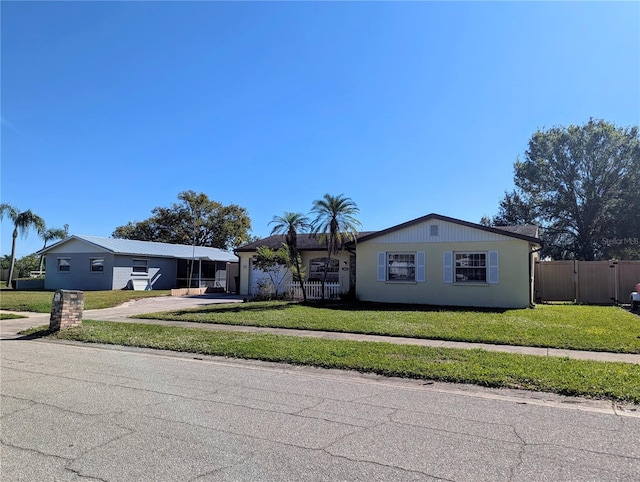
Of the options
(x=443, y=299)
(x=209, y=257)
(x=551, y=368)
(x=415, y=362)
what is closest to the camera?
(x=551, y=368)

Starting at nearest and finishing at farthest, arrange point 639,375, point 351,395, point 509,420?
point 509,420, point 351,395, point 639,375

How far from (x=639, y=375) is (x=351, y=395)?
4.44 meters

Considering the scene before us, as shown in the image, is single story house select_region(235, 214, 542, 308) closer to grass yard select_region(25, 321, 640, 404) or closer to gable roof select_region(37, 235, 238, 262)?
grass yard select_region(25, 321, 640, 404)

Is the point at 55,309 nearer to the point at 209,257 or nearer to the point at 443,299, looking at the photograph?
the point at 443,299

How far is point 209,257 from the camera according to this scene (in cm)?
3428

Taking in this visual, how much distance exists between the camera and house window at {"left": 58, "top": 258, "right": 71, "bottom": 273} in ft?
102

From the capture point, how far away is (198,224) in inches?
2035

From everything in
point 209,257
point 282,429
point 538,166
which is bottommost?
point 282,429

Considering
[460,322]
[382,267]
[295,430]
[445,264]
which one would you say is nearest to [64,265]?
[382,267]

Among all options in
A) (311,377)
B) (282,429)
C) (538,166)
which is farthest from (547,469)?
(538,166)

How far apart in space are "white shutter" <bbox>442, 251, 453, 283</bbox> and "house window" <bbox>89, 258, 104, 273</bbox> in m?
23.0

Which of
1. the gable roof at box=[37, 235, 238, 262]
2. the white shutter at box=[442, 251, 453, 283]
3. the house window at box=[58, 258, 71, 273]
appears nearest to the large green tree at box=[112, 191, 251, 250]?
the gable roof at box=[37, 235, 238, 262]

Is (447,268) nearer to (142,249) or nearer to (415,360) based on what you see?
(415,360)

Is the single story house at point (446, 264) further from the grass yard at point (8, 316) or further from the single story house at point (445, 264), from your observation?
the grass yard at point (8, 316)
